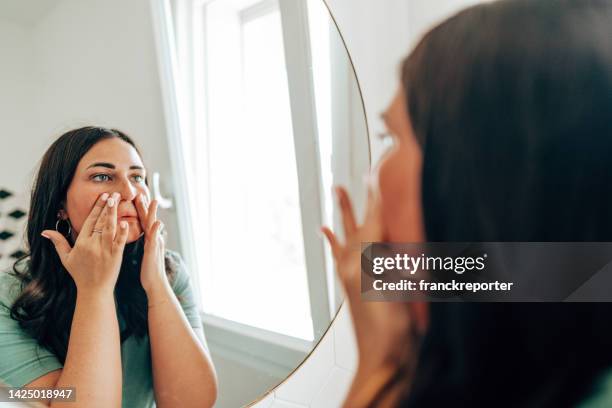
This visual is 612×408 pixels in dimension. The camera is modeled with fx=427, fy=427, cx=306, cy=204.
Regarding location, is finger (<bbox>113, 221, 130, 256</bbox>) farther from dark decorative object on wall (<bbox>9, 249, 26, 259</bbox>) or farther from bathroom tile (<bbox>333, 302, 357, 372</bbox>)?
bathroom tile (<bbox>333, 302, 357, 372</bbox>)

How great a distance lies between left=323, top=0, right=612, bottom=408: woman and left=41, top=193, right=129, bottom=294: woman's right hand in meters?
0.32

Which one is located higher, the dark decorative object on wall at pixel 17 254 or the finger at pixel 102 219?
the finger at pixel 102 219

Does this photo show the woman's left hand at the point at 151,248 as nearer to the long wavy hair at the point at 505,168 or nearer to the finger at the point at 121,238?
the finger at the point at 121,238

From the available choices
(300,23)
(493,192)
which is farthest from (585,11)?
(300,23)

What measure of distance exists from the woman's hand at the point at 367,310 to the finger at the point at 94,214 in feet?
1.04

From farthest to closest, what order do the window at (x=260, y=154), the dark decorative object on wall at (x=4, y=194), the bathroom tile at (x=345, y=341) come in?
the bathroom tile at (x=345, y=341)
the window at (x=260, y=154)
the dark decorative object on wall at (x=4, y=194)

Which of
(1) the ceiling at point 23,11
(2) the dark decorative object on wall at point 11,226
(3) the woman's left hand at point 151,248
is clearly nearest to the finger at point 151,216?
(3) the woman's left hand at point 151,248

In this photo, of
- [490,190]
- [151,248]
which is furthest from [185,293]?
[490,190]

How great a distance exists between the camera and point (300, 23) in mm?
650

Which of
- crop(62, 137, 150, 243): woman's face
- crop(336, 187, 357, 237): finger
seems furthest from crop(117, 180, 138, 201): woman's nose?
→ crop(336, 187, 357, 237): finger

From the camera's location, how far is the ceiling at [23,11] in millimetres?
472

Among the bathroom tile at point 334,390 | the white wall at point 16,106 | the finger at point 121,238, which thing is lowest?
the bathroom tile at point 334,390

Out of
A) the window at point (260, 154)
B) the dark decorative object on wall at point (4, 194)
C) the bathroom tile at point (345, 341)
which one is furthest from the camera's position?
the bathroom tile at point (345, 341)

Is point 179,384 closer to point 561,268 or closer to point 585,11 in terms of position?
point 561,268
